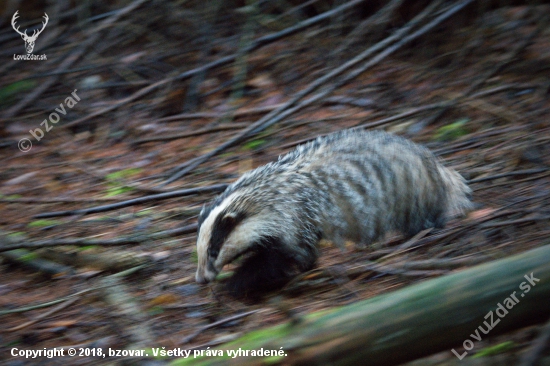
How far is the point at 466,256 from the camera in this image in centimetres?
325

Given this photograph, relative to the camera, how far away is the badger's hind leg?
12.0 feet

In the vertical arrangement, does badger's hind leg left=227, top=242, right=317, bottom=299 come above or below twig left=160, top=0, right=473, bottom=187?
below

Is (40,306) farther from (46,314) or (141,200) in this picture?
(141,200)

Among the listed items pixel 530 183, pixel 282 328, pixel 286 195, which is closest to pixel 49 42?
pixel 286 195

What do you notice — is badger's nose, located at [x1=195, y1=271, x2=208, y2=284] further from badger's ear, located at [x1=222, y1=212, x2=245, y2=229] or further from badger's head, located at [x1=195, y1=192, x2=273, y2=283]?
badger's ear, located at [x1=222, y1=212, x2=245, y2=229]

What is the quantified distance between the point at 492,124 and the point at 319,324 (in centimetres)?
372

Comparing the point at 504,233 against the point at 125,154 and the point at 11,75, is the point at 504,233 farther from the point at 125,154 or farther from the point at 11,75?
the point at 11,75

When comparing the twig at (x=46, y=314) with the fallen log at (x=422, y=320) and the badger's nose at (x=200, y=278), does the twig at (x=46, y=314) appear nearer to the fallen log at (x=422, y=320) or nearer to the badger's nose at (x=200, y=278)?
the badger's nose at (x=200, y=278)

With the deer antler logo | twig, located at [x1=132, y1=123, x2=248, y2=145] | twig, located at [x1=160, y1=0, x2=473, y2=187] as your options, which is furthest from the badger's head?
the deer antler logo

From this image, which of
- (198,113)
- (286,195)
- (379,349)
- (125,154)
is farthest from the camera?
(198,113)

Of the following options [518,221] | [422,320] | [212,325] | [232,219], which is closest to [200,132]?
[232,219]

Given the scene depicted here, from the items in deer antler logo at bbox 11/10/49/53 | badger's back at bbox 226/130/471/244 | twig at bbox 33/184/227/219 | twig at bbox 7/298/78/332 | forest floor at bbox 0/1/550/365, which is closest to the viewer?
forest floor at bbox 0/1/550/365

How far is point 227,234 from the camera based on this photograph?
3621mm

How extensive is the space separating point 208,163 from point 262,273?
220cm
